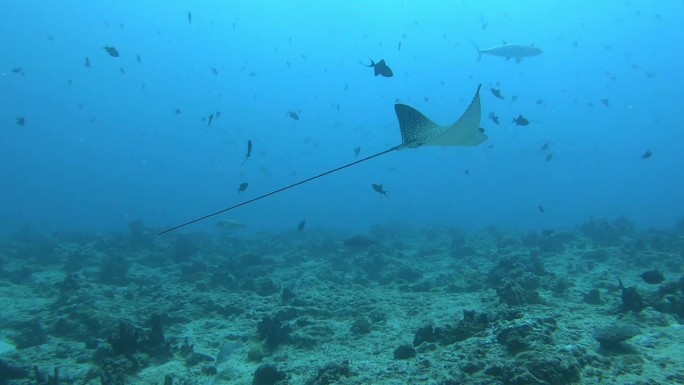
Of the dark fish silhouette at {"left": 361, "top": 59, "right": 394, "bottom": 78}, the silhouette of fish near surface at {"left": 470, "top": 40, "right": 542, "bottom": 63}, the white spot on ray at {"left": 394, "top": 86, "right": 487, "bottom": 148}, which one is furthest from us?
the silhouette of fish near surface at {"left": 470, "top": 40, "right": 542, "bottom": 63}

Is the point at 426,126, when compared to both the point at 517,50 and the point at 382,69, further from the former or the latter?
the point at 517,50

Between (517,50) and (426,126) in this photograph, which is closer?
(426,126)

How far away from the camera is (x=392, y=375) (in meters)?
4.82

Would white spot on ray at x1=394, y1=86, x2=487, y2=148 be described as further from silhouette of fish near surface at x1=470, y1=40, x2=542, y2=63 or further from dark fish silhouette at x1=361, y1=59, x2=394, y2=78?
silhouette of fish near surface at x1=470, y1=40, x2=542, y2=63

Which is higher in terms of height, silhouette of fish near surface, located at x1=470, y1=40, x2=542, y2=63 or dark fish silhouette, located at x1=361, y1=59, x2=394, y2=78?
silhouette of fish near surface, located at x1=470, y1=40, x2=542, y2=63

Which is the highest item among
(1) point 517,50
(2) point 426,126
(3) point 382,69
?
(1) point 517,50

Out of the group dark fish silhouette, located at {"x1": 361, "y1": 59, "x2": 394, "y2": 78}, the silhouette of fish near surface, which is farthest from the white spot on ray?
the silhouette of fish near surface

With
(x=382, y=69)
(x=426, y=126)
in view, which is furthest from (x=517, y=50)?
(x=426, y=126)

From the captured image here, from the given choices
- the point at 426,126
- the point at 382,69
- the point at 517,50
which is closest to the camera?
the point at 426,126

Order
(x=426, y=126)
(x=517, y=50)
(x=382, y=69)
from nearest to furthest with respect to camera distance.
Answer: (x=426, y=126), (x=382, y=69), (x=517, y=50)

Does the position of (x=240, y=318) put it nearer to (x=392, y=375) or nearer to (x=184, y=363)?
(x=184, y=363)

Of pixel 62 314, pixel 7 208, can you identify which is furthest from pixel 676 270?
pixel 7 208

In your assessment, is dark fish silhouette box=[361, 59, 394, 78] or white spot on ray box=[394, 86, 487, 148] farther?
dark fish silhouette box=[361, 59, 394, 78]

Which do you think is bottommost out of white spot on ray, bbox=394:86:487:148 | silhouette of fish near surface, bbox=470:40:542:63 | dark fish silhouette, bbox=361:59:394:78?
white spot on ray, bbox=394:86:487:148
